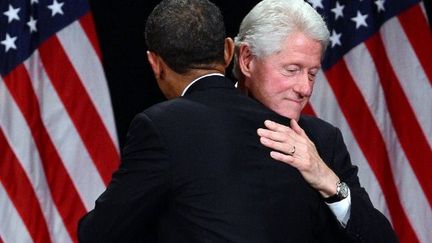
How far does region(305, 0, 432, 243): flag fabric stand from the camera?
4.08m

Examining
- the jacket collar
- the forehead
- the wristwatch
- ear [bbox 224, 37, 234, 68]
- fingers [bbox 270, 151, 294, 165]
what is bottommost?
the wristwatch

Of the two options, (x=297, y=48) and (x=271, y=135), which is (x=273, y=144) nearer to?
(x=271, y=135)

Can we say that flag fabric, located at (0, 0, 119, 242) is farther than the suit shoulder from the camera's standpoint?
Yes

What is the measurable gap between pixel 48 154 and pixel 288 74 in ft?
6.55

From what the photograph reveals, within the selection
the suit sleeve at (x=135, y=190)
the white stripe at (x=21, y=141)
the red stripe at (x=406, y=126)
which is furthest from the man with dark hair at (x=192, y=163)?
the red stripe at (x=406, y=126)

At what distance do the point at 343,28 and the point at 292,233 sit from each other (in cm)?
229

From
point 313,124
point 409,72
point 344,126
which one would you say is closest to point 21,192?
point 344,126

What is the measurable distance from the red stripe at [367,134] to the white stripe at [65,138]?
1.11m

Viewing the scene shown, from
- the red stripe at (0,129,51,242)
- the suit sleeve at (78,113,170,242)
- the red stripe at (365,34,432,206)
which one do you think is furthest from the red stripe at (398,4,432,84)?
the suit sleeve at (78,113,170,242)

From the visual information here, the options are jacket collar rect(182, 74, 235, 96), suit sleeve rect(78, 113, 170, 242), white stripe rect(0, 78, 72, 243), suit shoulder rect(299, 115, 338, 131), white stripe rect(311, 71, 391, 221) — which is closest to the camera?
suit sleeve rect(78, 113, 170, 242)

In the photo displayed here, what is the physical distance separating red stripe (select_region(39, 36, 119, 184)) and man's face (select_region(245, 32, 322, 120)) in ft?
6.21

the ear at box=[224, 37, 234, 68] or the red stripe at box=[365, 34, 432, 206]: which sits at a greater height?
the ear at box=[224, 37, 234, 68]

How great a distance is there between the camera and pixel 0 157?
12.4 feet

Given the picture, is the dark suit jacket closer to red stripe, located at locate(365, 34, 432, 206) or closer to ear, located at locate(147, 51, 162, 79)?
ear, located at locate(147, 51, 162, 79)
